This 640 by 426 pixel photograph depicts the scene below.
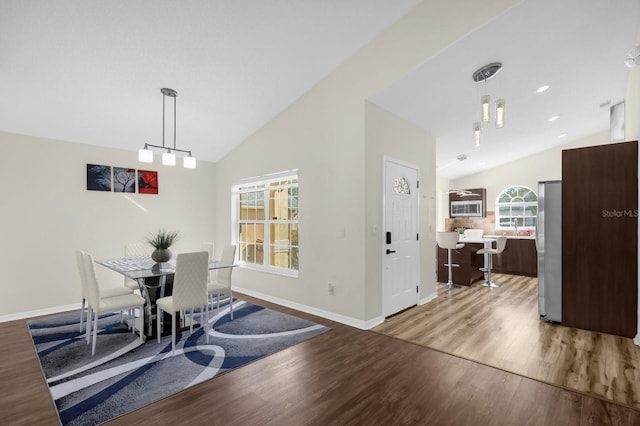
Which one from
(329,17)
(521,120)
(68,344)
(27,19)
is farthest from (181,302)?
(521,120)

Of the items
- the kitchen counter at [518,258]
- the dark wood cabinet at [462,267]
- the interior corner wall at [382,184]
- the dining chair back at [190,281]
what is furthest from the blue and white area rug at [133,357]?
the kitchen counter at [518,258]

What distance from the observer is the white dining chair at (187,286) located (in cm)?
308

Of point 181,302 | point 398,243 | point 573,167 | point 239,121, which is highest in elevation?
point 239,121

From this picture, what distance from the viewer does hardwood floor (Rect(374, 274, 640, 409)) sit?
8.27 ft

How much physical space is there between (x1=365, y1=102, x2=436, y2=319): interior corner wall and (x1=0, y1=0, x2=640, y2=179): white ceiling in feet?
0.71

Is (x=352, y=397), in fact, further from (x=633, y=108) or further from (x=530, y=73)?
(x=633, y=108)

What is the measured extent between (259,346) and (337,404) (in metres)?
→ 1.26

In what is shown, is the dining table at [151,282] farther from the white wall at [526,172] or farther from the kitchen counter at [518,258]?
the white wall at [526,172]

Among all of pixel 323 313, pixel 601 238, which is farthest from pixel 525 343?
pixel 323 313

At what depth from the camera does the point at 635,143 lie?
343 cm

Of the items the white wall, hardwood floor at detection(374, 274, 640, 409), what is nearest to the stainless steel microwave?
the white wall

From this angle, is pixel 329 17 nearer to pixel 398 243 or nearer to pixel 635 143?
pixel 398 243

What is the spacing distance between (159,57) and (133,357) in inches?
120

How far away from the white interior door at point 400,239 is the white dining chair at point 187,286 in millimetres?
2191
